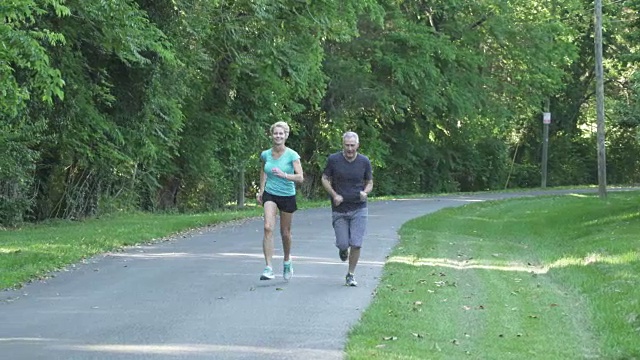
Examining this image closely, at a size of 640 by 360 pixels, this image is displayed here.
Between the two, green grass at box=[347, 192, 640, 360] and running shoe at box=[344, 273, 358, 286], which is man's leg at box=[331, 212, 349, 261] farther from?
green grass at box=[347, 192, 640, 360]

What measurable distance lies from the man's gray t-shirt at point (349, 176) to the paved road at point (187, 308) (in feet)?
3.59

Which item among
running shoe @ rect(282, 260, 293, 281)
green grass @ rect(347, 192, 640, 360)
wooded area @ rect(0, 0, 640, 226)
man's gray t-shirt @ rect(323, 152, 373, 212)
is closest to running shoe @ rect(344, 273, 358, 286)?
green grass @ rect(347, 192, 640, 360)

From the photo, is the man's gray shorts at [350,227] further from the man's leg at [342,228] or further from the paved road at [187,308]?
the paved road at [187,308]

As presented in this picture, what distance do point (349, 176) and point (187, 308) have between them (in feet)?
9.16

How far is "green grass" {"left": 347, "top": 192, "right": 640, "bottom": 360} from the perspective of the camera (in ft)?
29.8

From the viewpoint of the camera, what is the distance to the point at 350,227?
12.6 m

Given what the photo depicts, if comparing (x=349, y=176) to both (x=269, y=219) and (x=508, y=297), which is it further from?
(x=508, y=297)

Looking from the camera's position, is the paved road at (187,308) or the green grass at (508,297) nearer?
the paved road at (187,308)

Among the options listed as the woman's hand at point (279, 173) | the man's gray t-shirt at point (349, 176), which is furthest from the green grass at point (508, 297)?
the woman's hand at point (279, 173)

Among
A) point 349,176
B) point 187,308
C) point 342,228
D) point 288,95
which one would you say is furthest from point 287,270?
point 288,95

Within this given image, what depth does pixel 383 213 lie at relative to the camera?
2966 centimetres

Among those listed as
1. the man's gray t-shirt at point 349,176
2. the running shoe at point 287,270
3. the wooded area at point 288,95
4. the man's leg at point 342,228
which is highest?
the wooded area at point 288,95

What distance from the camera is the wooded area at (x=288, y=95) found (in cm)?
2162

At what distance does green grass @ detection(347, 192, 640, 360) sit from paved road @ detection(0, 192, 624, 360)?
0.45m
